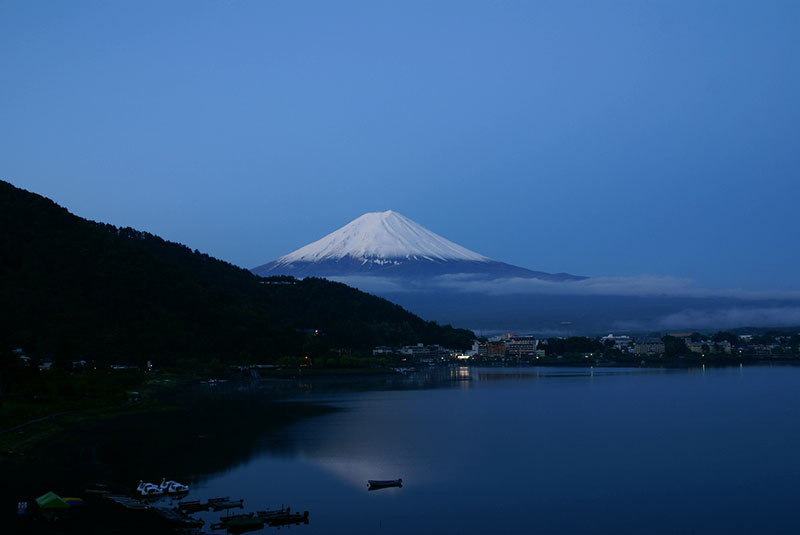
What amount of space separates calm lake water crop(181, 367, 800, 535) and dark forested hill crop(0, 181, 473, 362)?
26152mm

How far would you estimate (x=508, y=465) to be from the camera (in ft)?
103

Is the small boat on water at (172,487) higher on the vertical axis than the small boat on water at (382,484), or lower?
higher

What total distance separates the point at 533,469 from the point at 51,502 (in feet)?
57.5

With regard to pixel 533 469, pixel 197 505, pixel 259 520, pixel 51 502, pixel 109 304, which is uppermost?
pixel 109 304

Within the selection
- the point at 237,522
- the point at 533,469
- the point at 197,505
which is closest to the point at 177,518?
the point at 237,522

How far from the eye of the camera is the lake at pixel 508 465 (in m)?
23.1

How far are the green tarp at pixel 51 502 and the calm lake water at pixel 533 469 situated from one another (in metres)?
4.75

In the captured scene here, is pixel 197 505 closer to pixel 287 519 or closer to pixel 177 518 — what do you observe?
pixel 177 518

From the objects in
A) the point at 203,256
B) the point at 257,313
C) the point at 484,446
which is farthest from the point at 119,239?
the point at 484,446

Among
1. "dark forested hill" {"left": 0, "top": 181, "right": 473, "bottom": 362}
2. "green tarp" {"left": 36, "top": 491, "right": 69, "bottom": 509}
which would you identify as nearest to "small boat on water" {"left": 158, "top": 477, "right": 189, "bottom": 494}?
"green tarp" {"left": 36, "top": 491, "right": 69, "bottom": 509}

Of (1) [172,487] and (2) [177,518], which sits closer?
(2) [177,518]

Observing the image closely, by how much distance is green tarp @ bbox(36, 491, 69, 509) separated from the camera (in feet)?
66.4

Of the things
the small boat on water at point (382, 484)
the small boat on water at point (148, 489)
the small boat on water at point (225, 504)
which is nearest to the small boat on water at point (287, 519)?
the small boat on water at point (225, 504)

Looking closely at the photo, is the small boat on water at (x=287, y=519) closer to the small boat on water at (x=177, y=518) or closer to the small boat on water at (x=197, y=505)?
the small boat on water at (x=177, y=518)
